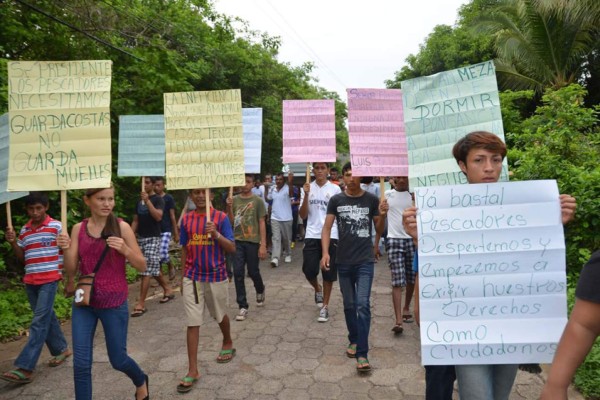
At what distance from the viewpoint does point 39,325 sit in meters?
4.07

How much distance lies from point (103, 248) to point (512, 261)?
264 centimetres

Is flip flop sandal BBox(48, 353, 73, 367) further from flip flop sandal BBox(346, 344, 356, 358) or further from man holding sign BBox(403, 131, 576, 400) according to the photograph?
man holding sign BBox(403, 131, 576, 400)

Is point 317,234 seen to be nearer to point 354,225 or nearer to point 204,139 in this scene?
point 354,225

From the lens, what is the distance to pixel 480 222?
219cm

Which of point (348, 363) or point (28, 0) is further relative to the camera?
point (28, 0)

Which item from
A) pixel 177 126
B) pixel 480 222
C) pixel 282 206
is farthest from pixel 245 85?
pixel 480 222

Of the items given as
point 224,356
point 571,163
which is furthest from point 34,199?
point 571,163

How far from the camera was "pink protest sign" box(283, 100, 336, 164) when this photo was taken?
541cm

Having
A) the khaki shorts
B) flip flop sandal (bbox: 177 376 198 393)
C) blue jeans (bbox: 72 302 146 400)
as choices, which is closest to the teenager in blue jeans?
blue jeans (bbox: 72 302 146 400)

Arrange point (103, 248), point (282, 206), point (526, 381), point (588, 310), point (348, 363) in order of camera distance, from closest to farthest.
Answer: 1. point (588, 310)
2. point (103, 248)
3. point (526, 381)
4. point (348, 363)
5. point (282, 206)

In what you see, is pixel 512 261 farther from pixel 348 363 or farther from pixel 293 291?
pixel 293 291

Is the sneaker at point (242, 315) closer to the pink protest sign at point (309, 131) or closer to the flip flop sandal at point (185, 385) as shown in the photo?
the flip flop sandal at point (185, 385)

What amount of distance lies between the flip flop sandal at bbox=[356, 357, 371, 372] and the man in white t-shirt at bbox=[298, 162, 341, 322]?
150 cm

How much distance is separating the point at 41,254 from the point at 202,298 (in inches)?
63.9
